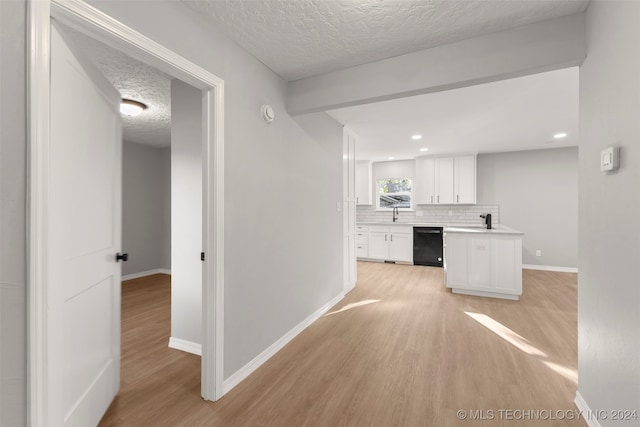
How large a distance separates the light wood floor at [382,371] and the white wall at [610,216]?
49 cm

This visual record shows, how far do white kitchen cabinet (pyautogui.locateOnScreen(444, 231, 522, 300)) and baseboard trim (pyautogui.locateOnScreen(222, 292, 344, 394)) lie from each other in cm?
217

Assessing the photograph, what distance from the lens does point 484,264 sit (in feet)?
13.1

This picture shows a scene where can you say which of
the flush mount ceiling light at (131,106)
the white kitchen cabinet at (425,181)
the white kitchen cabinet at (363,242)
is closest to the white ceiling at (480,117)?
the white kitchen cabinet at (425,181)

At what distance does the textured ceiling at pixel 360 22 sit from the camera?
164cm

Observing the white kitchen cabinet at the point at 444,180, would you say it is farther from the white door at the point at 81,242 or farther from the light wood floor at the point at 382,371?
the white door at the point at 81,242

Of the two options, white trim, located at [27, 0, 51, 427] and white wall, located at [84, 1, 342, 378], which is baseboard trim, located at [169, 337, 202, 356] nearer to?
white wall, located at [84, 1, 342, 378]

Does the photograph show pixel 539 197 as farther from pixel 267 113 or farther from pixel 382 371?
pixel 267 113

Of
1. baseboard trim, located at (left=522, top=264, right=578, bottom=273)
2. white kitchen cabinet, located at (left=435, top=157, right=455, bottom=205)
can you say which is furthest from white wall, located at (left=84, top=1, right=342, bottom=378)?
baseboard trim, located at (left=522, top=264, right=578, bottom=273)

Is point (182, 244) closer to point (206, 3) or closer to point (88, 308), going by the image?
point (88, 308)

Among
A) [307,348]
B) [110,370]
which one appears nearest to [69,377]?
[110,370]

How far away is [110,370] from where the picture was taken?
68.9 inches

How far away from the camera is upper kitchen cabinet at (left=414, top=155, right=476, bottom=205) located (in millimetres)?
5953

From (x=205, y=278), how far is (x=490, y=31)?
2.61 m

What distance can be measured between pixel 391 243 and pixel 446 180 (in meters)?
1.90
